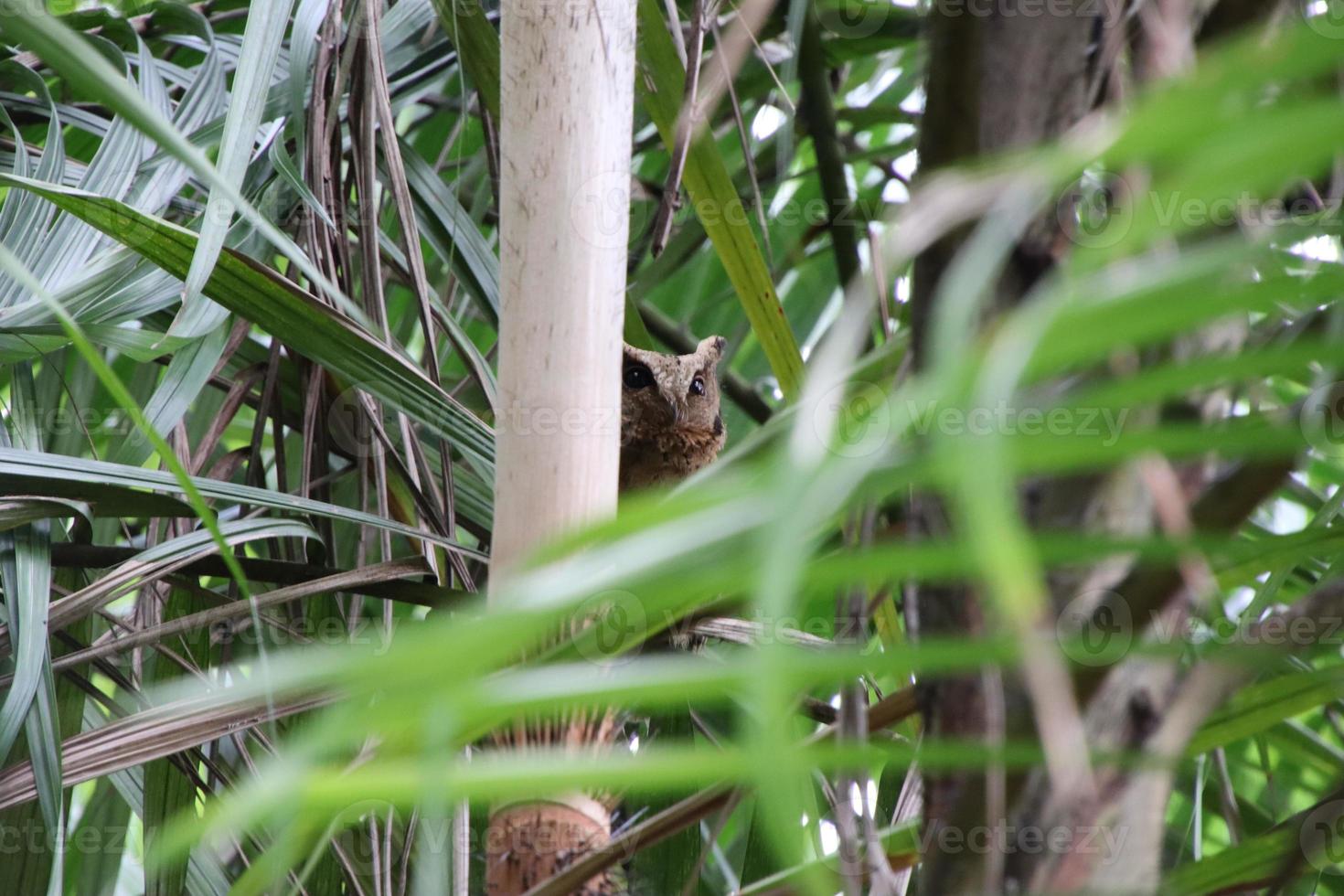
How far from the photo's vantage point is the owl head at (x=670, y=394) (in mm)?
1944

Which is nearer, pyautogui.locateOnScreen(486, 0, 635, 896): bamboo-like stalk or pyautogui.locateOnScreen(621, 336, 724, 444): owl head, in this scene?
pyautogui.locateOnScreen(486, 0, 635, 896): bamboo-like stalk

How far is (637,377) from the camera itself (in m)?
1.97

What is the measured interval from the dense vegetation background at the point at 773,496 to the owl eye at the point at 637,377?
1.72 ft

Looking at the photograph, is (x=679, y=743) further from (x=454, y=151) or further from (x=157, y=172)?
(x=454, y=151)

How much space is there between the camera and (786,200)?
2.35 meters

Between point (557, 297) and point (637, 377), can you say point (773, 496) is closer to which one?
point (557, 297)

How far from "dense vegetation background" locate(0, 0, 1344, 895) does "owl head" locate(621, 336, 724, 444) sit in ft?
1.71

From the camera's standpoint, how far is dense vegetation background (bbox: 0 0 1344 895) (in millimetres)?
287

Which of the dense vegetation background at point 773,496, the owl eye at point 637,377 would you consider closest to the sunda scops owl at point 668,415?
the owl eye at point 637,377

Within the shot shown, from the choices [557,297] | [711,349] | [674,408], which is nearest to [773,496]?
[557,297]

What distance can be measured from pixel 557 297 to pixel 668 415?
124cm

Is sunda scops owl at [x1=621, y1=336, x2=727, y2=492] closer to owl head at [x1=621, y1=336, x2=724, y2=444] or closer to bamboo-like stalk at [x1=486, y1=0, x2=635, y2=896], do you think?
owl head at [x1=621, y1=336, x2=724, y2=444]

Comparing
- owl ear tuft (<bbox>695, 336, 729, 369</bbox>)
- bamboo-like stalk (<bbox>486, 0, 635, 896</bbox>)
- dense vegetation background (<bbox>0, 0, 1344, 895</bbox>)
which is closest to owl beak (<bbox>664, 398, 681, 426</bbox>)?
owl ear tuft (<bbox>695, 336, 729, 369</bbox>)

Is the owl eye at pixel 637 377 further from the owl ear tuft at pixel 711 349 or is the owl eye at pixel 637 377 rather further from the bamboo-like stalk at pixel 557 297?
the bamboo-like stalk at pixel 557 297
